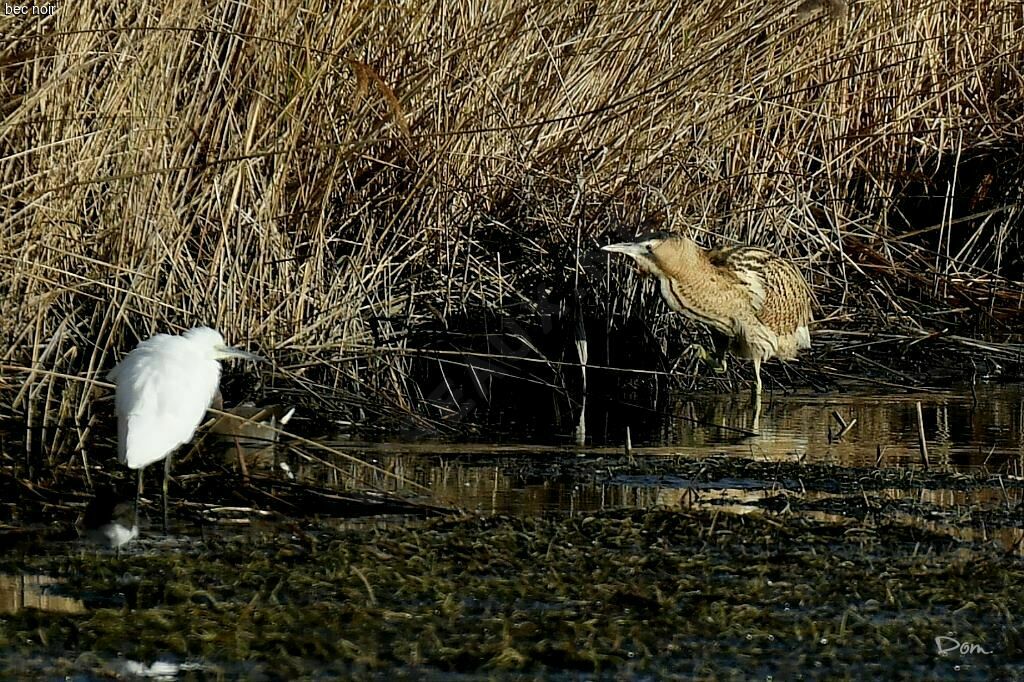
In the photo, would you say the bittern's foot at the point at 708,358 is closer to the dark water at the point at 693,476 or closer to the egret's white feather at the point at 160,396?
the dark water at the point at 693,476

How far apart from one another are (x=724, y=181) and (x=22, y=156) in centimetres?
327

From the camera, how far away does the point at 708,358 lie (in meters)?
7.07

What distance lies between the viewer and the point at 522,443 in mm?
5586

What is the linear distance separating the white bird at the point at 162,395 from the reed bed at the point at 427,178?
0.23 meters

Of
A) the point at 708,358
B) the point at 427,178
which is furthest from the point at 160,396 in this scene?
the point at 708,358

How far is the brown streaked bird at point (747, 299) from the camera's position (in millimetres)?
6871

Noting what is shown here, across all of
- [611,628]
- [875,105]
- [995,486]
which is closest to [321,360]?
[995,486]

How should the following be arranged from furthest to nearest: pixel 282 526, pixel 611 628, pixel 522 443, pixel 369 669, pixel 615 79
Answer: pixel 615 79 → pixel 522 443 → pixel 282 526 → pixel 611 628 → pixel 369 669

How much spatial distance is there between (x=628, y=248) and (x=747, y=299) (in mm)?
761

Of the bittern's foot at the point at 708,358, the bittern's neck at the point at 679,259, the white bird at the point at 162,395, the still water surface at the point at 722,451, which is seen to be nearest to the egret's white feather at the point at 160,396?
the white bird at the point at 162,395

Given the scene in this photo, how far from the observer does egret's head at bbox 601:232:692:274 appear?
661cm

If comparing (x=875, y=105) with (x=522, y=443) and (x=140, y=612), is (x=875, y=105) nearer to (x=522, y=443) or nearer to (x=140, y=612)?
(x=522, y=443)
